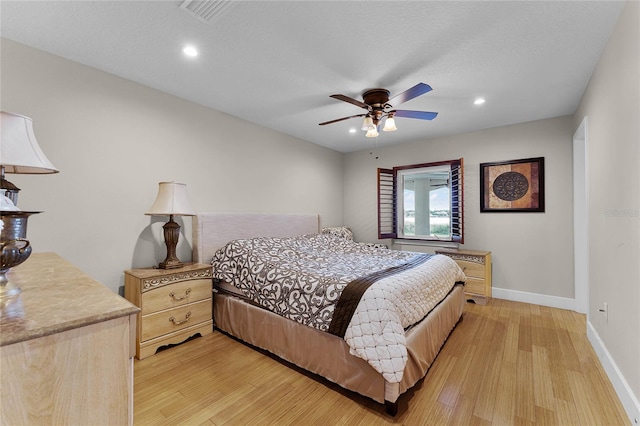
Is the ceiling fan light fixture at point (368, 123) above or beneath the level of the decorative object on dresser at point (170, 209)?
above

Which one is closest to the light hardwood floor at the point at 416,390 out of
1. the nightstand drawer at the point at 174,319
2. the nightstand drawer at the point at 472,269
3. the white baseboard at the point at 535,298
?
the nightstand drawer at the point at 174,319

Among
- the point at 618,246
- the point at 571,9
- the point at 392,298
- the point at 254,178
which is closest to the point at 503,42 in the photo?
the point at 571,9

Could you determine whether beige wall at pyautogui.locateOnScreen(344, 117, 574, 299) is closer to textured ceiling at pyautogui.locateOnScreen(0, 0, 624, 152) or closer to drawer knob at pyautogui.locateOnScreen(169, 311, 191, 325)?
textured ceiling at pyautogui.locateOnScreen(0, 0, 624, 152)

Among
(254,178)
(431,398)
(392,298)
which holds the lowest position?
(431,398)

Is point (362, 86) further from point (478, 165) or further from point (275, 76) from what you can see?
point (478, 165)

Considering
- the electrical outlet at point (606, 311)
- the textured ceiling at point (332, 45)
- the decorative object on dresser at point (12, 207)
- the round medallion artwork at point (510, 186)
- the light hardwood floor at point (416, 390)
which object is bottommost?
the light hardwood floor at point (416, 390)

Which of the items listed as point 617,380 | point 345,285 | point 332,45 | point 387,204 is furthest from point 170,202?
point 617,380

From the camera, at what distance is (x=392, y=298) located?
72.0 inches

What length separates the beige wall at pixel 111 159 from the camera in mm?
2188

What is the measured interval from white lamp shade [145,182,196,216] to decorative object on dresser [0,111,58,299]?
145 cm

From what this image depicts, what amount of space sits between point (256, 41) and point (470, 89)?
6.96ft

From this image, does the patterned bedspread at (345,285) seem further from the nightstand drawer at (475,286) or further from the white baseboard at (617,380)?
the white baseboard at (617,380)

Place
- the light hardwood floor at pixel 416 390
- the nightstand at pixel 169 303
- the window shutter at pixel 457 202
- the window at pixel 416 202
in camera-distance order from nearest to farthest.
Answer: the light hardwood floor at pixel 416 390 < the nightstand at pixel 169 303 < the window shutter at pixel 457 202 < the window at pixel 416 202

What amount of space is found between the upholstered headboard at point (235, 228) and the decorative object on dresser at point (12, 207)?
183 centimetres
